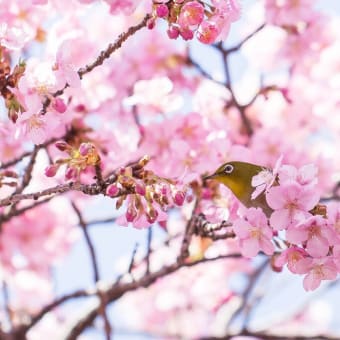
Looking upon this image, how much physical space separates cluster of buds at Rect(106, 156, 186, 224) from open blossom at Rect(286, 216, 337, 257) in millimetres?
275

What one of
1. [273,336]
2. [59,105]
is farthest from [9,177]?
[273,336]

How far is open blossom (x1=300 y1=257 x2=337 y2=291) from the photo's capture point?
1.75 metres

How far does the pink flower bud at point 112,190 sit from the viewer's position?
1.74 metres

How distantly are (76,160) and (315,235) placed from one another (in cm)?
58

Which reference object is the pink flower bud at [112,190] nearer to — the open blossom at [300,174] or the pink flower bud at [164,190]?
the pink flower bud at [164,190]

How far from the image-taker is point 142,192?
1.73 metres

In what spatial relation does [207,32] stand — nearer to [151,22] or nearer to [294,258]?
[151,22]

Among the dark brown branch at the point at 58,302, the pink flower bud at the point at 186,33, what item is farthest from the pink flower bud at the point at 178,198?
the dark brown branch at the point at 58,302

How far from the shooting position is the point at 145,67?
4.39 m

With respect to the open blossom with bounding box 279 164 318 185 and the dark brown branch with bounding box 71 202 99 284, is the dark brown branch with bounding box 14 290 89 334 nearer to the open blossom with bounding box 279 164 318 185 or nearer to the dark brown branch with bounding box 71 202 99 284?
the dark brown branch with bounding box 71 202 99 284

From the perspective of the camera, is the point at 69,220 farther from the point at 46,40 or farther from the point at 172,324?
the point at 46,40

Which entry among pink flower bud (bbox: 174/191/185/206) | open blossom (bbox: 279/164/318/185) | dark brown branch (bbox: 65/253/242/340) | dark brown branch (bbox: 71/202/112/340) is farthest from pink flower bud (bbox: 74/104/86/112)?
open blossom (bbox: 279/164/318/185)

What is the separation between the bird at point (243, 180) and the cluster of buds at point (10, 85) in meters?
0.53

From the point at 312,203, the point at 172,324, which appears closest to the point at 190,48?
the point at 312,203
